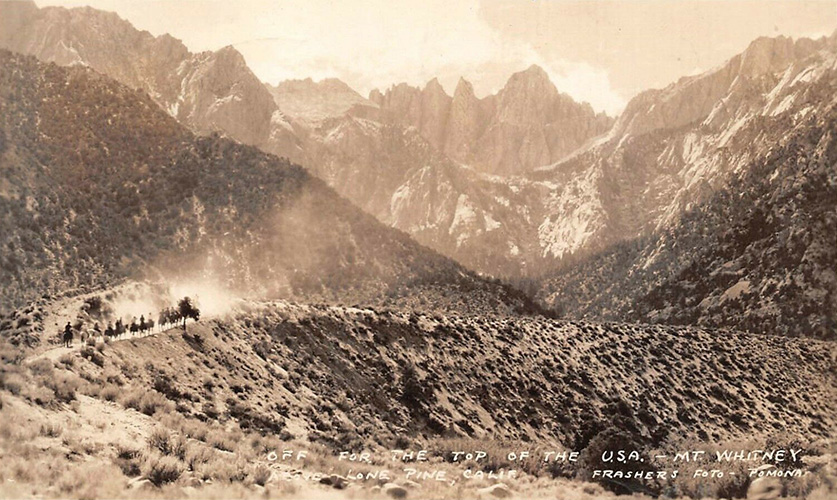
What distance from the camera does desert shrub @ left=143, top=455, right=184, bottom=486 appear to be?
15.1 metres

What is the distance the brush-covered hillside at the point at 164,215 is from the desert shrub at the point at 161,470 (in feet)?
225

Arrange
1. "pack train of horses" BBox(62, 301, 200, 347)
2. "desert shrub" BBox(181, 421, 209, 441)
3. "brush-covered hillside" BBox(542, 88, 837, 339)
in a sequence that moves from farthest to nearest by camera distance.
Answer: "brush-covered hillside" BBox(542, 88, 837, 339) < "pack train of horses" BBox(62, 301, 200, 347) < "desert shrub" BBox(181, 421, 209, 441)

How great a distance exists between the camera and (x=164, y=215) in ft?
339

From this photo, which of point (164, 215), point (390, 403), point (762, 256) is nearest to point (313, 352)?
point (390, 403)

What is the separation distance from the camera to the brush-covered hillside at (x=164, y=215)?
281ft

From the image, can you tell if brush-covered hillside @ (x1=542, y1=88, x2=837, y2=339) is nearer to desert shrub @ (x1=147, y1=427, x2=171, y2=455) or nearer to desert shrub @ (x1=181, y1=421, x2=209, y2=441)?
desert shrub @ (x1=181, y1=421, x2=209, y2=441)

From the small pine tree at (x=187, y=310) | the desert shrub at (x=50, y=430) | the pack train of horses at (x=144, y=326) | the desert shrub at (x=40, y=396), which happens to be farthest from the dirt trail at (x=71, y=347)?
the desert shrub at (x=50, y=430)

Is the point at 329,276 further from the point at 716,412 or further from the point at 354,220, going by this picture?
the point at 716,412

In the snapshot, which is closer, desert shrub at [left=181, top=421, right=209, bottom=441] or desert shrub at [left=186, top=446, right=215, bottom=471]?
desert shrub at [left=186, top=446, right=215, bottom=471]

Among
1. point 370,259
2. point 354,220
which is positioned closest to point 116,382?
point 370,259

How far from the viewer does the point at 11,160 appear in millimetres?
90375

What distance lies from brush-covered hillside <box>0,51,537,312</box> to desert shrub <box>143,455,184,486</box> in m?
68.7

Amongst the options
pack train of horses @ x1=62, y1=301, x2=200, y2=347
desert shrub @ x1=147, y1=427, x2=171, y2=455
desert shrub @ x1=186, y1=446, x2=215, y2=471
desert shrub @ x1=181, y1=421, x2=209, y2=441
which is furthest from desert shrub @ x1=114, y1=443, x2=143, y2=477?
pack train of horses @ x1=62, y1=301, x2=200, y2=347

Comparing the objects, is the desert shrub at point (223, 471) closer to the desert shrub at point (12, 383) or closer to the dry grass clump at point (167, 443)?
the dry grass clump at point (167, 443)
